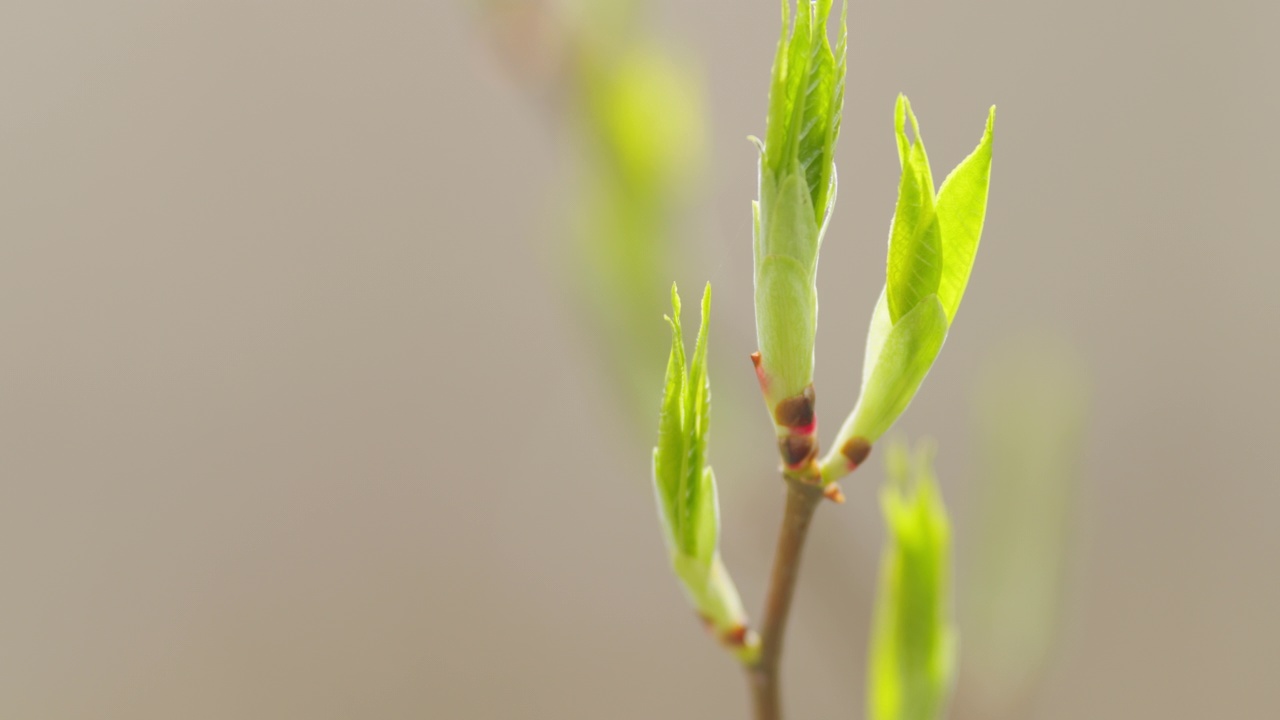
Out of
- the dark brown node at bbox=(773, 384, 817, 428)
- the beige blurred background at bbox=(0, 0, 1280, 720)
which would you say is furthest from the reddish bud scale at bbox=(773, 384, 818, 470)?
the beige blurred background at bbox=(0, 0, 1280, 720)

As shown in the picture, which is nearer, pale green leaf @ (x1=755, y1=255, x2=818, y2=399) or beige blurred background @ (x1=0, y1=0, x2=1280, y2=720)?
pale green leaf @ (x1=755, y1=255, x2=818, y2=399)

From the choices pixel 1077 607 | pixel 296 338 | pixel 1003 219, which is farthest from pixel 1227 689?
pixel 296 338

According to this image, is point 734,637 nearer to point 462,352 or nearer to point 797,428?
point 797,428

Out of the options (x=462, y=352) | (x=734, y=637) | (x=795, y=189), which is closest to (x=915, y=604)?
(x=734, y=637)

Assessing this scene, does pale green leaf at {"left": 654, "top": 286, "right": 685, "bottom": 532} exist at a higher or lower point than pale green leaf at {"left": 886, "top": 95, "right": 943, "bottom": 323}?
lower

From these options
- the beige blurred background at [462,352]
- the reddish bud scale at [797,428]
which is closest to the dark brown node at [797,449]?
the reddish bud scale at [797,428]

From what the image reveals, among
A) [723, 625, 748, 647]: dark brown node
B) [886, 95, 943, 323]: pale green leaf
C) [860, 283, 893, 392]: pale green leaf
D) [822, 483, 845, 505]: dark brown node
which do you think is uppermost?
[886, 95, 943, 323]: pale green leaf

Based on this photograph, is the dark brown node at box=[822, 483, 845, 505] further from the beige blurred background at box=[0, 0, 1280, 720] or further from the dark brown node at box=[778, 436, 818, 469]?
the beige blurred background at box=[0, 0, 1280, 720]
